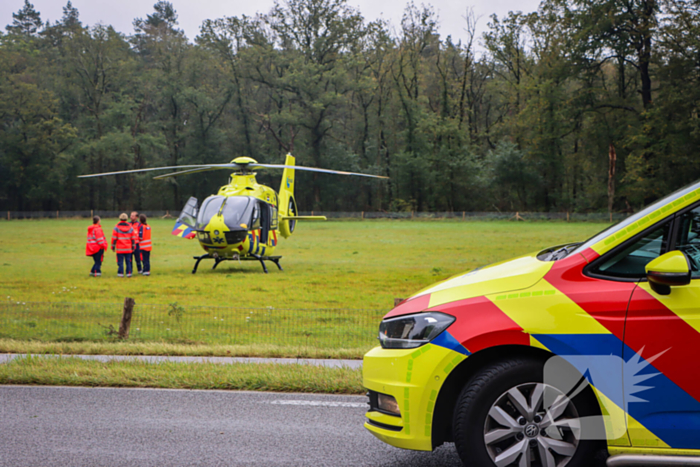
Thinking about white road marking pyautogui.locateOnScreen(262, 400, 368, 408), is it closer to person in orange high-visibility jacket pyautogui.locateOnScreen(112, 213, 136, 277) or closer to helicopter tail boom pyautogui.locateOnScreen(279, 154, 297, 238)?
person in orange high-visibility jacket pyautogui.locateOnScreen(112, 213, 136, 277)

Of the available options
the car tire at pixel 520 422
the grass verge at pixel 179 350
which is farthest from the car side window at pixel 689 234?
the grass verge at pixel 179 350

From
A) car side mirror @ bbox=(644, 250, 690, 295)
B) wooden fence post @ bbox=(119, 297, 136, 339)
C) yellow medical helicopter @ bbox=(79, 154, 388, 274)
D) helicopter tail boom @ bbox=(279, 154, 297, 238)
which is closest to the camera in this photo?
car side mirror @ bbox=(644, 250, 690, 295)

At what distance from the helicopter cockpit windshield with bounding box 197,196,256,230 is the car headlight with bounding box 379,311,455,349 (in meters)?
17.9

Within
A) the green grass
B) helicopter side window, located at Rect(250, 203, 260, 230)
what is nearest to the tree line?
the green grass

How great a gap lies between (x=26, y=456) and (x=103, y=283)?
1581 centimetres

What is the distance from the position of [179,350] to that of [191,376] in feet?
7.16

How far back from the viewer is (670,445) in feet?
11.7

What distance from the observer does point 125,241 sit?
2041cm

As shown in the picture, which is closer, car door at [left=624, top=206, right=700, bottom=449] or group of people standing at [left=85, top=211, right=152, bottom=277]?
car door at [left=624, top=206, right=700, bottom=449]

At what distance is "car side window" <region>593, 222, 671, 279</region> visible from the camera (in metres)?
3.77

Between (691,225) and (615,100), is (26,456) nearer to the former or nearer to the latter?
(691,225)

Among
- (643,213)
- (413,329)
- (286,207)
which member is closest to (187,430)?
(413,329)

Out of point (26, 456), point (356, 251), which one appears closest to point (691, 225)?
point (26, 456)

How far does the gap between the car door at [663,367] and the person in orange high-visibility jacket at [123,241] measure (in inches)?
714
